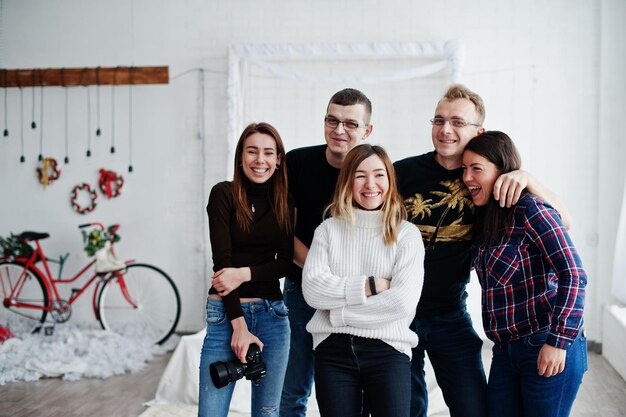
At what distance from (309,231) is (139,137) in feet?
10.1

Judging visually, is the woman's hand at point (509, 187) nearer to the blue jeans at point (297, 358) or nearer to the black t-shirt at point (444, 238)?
the black t-shirt at point (444, 238)

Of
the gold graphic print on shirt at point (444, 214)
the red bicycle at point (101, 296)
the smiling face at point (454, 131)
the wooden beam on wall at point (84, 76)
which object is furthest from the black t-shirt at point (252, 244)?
the wooden beam on wall at point (84, 76)

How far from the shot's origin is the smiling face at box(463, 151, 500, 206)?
1.83 m

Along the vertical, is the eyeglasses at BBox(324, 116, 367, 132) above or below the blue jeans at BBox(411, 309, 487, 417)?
above

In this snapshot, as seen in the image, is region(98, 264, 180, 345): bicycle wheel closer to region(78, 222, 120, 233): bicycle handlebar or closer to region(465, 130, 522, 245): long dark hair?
region(78, 222, 120, 233): bicycle handlebar

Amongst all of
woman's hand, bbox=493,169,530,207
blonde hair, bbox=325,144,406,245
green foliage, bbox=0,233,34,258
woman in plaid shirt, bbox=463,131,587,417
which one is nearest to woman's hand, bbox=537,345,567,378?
woman in plaid shirt, bbox=463,131,587,417

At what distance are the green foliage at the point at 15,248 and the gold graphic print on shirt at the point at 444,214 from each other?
374 cm

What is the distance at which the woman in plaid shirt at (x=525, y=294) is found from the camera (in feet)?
5.34

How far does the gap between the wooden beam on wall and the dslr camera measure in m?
3.41

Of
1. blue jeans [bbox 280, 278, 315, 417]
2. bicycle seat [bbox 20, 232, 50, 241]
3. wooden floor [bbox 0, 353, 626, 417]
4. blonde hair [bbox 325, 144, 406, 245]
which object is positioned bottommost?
wooden floor [bbox 0, 353, 626, 417]

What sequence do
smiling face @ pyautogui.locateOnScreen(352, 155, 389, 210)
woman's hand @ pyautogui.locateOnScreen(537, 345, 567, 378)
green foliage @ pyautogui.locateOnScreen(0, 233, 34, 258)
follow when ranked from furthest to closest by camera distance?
green foliage @ pyautogui.locateOnScreen(0, 233, 34, 258)
smiling face @ pyautogui.locateOnScreen(352, 155, 389, 210)
woman's hand @ pyautogui.locateOnScreen(537, 345, 567, 378)

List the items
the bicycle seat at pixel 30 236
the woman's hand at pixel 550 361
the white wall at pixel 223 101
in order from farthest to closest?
the bicycle seat at pixel 30 236
the white wall at pixel 223 101
the woman's hand at pixel 550 361

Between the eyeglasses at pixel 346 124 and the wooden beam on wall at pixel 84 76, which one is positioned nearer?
the eyeglasses at pixel 346 124

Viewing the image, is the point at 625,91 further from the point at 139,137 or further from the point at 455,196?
the point at 139,137
